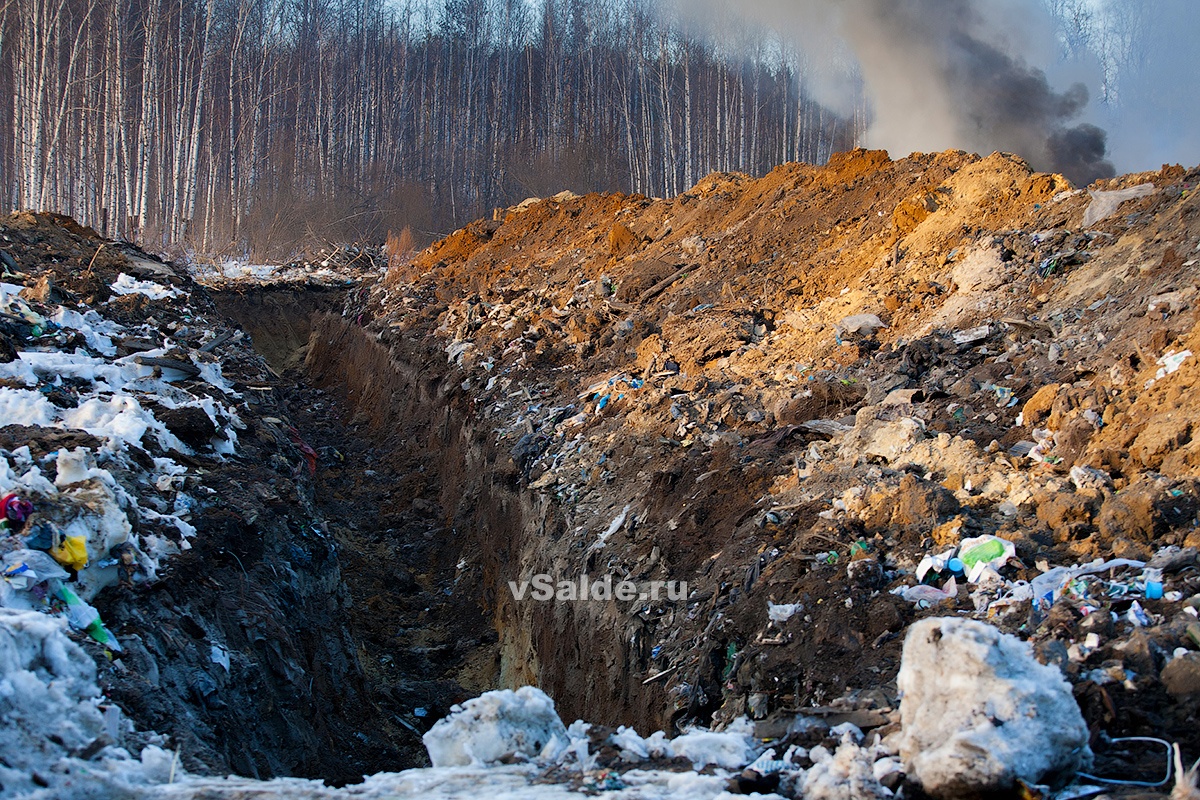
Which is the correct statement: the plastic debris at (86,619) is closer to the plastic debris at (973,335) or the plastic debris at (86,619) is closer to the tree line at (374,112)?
the plastic debris at (973,335)

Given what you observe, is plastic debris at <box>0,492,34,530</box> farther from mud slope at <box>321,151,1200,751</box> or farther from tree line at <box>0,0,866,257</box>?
tree line at <box>0,0,866,257</box>

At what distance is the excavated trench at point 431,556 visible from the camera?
5809 mm

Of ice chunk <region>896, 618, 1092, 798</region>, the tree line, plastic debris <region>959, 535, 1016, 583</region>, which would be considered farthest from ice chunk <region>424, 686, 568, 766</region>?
the tree line

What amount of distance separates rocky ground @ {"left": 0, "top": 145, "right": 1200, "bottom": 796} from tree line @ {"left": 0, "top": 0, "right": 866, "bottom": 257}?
10733 mm

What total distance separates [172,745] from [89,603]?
1.04 metres

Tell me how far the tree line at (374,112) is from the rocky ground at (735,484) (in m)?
10.7

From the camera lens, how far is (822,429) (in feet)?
19.3

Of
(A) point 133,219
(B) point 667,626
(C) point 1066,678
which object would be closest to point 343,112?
(A) point 133,219

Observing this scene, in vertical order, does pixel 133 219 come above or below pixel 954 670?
above

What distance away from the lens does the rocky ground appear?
12.1 feet

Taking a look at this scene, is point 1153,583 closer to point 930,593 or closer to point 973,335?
point 930,593

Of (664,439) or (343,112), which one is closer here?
(664,439)

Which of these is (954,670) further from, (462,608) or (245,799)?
(462,608)

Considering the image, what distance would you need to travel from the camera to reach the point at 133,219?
19.1 m
